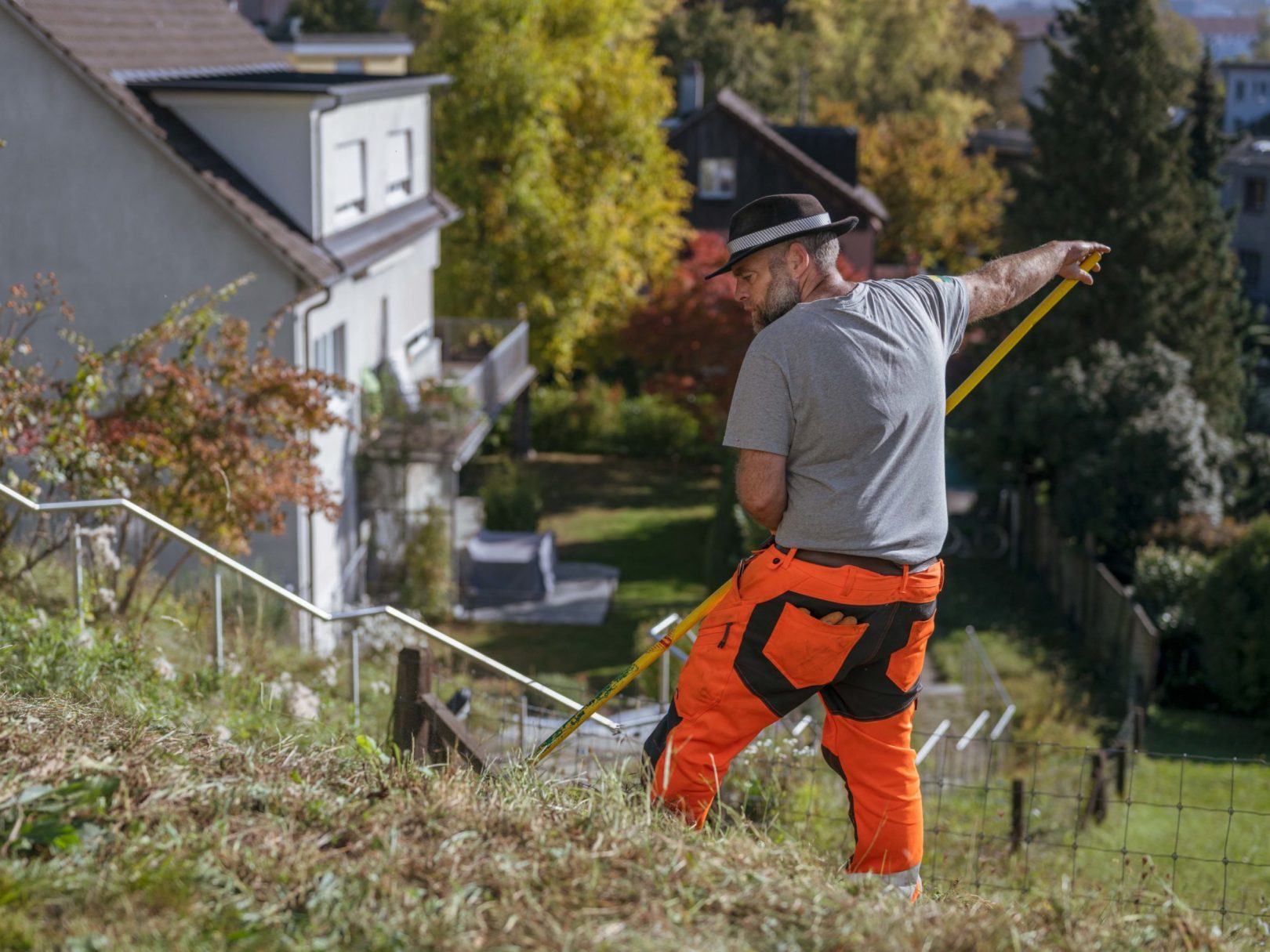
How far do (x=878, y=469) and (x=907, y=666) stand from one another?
1.98ft

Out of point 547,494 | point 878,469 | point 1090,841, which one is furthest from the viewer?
point 547,494

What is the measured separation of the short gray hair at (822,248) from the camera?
4.22 m

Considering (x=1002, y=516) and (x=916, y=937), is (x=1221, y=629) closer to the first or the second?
(x=1002, y=516)

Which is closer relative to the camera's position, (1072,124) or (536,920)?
(536,920)

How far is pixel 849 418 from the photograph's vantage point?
13.3ft

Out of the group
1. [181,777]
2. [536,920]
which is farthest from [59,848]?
[536,920]

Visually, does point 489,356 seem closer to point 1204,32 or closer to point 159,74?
point 159,74

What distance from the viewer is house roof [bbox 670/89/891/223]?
3706 cm

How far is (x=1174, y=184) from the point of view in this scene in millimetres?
27672

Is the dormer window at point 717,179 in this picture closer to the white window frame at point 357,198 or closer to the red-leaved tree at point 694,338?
the red-leaved tree at point 694,338

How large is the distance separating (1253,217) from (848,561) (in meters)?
48.9

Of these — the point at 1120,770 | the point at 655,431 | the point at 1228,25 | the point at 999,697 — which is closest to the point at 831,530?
the point at 1120,770

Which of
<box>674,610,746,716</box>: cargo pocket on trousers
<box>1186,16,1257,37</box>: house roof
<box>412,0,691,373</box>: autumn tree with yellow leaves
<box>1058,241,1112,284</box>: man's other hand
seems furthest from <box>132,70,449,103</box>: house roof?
<box>1186,16,1257,37</box>: house roof

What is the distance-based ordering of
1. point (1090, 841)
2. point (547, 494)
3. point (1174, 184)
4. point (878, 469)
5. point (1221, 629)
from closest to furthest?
point (878, 469), point (1090, 841), point (1221, 629), point (1174, 184), point (547, 494)
